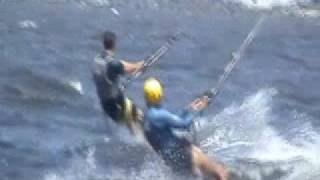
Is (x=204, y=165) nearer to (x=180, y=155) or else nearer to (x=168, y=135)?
(x=180, y=155)

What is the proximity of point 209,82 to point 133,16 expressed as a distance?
930 cm

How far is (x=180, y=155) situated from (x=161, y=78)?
385 inches

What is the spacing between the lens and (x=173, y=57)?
30359 millimetres

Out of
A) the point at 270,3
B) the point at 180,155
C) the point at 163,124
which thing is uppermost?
the point at 163,124

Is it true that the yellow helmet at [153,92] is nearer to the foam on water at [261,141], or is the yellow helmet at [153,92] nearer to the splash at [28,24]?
the foam on water at [261,141]

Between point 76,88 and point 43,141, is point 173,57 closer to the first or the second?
point 76,88

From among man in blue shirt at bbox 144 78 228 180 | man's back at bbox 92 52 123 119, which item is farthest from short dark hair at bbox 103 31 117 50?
man in blue shirt at bbox 144 78 228 180

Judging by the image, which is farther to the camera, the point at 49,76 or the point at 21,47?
the point at 21,47

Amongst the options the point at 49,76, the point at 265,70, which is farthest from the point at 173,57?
the point at 49,76

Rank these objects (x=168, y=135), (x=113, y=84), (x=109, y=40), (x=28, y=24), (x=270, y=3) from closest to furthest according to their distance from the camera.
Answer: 1. (x=168, y=135)
2. (x=109, y=40)
3. (x=113, y=84)
4. (x=28, y=24)
5. (x=270, y=3)

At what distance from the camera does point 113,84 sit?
63.3 ft

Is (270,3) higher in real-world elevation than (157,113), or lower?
lower

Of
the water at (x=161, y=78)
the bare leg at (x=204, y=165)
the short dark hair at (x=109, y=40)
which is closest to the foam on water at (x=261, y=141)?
the water at (x=161, y=78)

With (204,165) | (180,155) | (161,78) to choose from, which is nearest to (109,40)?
(180,155)
